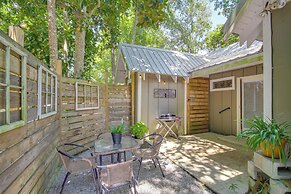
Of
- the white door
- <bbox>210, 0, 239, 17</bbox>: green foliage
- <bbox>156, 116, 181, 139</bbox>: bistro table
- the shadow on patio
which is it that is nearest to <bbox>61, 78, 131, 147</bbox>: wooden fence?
<bbox>156, 116, 181, 139</bbox>: bistro table

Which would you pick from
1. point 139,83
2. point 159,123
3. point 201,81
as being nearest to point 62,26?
point 139,83

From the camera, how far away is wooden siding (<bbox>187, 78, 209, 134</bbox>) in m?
6.90

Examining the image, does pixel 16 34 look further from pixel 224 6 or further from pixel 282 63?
pixel 224 6

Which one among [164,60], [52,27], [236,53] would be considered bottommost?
[236,53]

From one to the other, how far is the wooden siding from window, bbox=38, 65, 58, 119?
16.0ft

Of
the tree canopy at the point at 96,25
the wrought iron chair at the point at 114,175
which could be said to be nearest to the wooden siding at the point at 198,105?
the tree canopy at the point at 96,25

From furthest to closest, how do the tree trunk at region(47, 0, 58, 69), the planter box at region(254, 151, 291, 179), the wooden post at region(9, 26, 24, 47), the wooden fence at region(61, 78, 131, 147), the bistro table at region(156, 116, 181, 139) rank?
the bistro table at region(156, 116, 181, 139) → the tree trunk at region(47, 0, 58, 69) → the wooden fence at region(61, 78, 131, 147) → the planter box at region(254, 151, 291, 179) → the wooden post at region(9, 26, 24, 47)

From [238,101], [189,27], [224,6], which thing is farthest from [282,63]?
[189,27]

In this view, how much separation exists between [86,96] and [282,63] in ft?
13.7

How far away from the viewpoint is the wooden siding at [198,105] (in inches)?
272

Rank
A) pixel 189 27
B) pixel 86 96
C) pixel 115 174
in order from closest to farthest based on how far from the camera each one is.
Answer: pixel 115 174, pixel 86 96, pixel 189 27

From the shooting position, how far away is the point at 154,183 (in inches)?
116

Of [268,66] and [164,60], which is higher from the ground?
[164,60]

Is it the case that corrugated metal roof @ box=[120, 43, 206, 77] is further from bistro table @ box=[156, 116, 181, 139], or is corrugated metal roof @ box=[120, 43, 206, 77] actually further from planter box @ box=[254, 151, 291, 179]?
planter box @ box=[254, 151, 291, 179]
